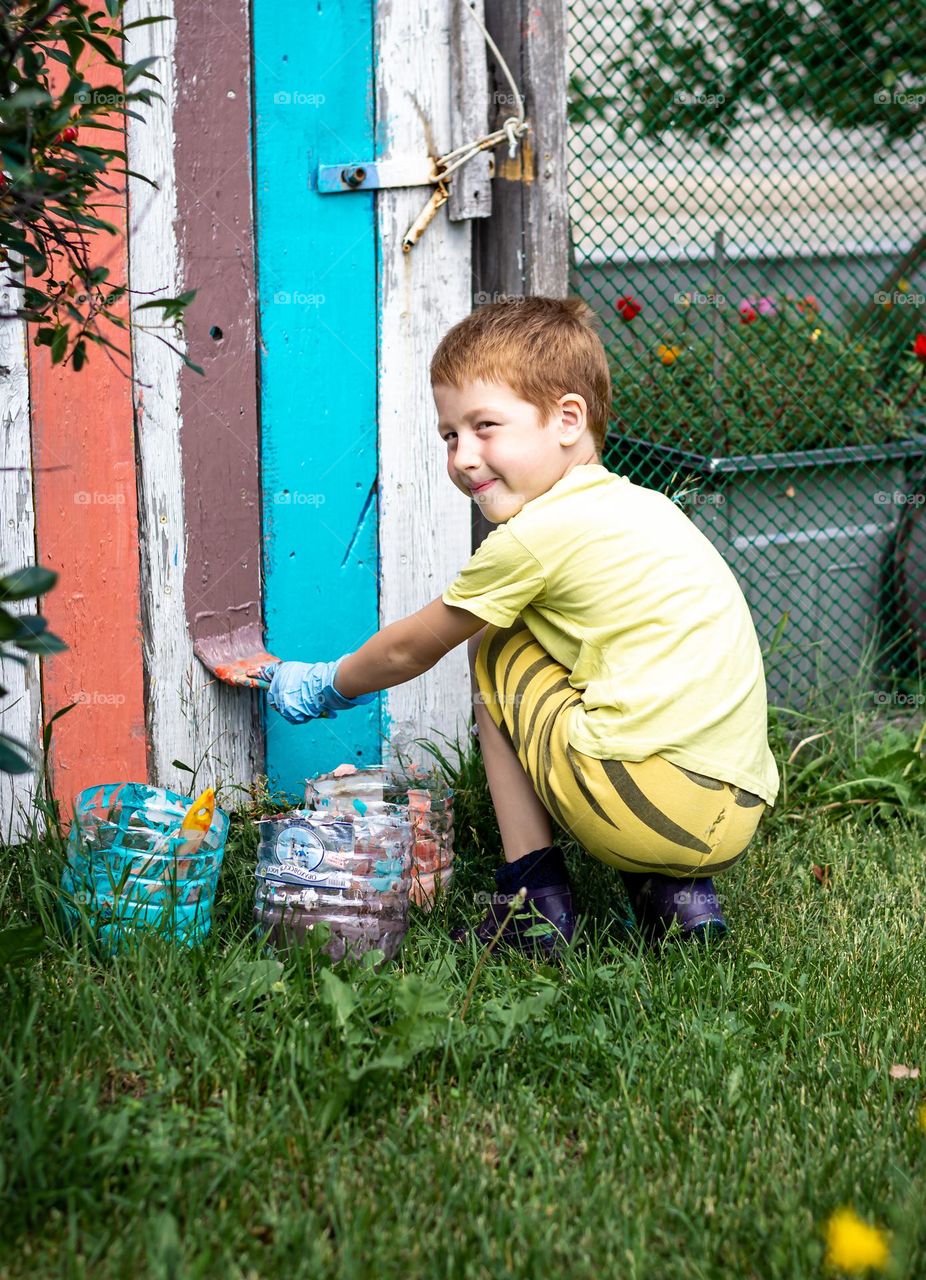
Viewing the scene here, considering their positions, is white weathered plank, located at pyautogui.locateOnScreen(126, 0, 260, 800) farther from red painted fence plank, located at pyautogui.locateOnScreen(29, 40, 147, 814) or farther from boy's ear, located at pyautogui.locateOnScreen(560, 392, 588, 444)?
boy's ear, located at pyautogui.locateOnScreen(560, 392, 588, 444)

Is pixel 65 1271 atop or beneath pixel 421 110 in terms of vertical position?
beneath

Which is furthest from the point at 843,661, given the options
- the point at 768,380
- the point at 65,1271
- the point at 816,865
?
the point at 65,1271

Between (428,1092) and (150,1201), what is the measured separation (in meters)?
0.45

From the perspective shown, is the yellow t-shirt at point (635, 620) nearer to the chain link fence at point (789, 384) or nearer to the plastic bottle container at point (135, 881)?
the plastic bottle container at point (135, 881)

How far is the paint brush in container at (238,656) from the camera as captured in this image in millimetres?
2914

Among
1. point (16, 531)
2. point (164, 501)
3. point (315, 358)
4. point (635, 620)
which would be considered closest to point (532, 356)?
point (635, 620)

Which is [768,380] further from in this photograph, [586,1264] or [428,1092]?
[586,1264]

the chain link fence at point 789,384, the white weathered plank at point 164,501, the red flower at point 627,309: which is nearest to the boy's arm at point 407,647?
the white weathered plank at point 164,501

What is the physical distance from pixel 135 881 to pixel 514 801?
0.77 m

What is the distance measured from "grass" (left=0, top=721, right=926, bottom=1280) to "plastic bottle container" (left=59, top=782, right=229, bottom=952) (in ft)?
0.20

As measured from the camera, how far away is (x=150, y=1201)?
66.1 inches

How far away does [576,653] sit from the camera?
252cm

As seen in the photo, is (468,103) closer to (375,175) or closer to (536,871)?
(375,175)

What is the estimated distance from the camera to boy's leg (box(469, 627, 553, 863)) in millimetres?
2643
